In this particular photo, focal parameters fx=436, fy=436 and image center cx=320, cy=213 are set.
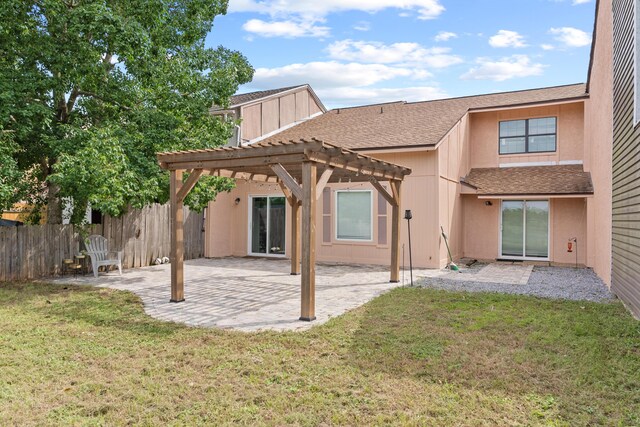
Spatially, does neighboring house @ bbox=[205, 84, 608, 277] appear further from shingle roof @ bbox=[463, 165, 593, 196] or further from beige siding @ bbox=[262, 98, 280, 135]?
beige siding @ bbox=[262, 98, 280, 135]

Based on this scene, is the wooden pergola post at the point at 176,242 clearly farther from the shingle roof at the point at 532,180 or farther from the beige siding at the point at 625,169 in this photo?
the shingle roof at the point at 532,180

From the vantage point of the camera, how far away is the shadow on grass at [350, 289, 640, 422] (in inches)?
158

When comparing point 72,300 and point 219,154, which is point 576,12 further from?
→ point 72,300

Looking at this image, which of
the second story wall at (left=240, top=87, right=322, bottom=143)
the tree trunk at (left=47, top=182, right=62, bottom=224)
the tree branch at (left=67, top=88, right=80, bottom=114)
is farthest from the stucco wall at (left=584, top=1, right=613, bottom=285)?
the tree trunk at (left=47, top=182, right=62, bottom=224)

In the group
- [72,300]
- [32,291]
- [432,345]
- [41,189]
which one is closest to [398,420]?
[432,345]

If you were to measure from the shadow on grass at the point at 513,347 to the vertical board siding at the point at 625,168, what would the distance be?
0.68 m

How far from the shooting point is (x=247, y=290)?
8.70 meters

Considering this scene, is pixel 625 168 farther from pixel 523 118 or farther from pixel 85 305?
pixel 85 305

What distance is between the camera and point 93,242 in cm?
1050

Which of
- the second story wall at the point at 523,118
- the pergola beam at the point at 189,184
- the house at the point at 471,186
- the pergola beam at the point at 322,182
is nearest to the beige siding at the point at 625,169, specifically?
the house at the point at 471,186

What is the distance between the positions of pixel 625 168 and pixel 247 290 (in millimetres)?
6982

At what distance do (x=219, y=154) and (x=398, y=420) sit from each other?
5021 millimetres

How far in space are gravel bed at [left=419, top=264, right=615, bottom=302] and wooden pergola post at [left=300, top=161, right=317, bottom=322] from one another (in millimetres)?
3778

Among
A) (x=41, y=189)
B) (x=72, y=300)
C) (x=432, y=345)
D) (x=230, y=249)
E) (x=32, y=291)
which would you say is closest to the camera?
(x=432, y=345)
